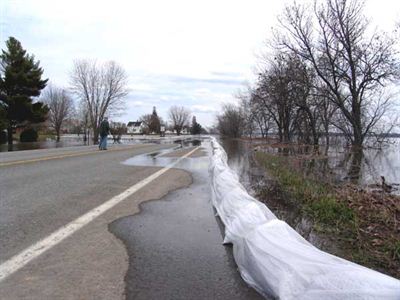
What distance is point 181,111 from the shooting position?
160 m

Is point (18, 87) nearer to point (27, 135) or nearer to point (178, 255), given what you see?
point (27, 135)

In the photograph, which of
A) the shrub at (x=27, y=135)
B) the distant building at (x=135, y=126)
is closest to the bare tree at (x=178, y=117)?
the distant building at (x=135, y=126)

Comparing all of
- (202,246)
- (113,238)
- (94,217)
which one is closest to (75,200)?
(94,217)

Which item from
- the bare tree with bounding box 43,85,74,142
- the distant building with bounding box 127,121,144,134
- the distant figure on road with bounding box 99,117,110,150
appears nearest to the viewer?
the distant figure on road with bounding box 99,117,110,150

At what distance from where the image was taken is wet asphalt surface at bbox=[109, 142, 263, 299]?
349 centimetres

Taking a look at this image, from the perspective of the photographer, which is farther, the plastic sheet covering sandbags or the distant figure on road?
the distant figure on road

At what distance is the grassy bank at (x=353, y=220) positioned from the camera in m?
4.54

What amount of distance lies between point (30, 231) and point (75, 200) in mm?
2104

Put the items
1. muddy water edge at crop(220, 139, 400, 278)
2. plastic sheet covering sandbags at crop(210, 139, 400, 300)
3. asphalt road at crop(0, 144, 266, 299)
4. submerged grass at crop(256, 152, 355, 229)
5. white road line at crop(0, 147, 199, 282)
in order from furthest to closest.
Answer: submerged grass at crop(256, 152, 355, 229) < muddy water edge at crop(220, 139, 400, 278) < white road line at crop(0, 147, 199, 282) < asphalt road at crop(0, 144, 266, 299) < plastic sheet covering sandbags at crop(210, 139, 400, 300)

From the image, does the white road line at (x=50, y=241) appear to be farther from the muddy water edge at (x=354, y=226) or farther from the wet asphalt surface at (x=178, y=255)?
the muddy water edge at (x=354, y=226)

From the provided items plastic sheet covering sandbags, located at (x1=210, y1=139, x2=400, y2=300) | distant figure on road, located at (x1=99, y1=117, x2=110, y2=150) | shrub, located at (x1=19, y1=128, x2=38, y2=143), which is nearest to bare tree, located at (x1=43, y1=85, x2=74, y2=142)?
shrub, located at (x1=19, y1=128, x2=38, y2=143)

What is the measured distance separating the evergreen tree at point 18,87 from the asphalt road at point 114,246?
31.2 metres

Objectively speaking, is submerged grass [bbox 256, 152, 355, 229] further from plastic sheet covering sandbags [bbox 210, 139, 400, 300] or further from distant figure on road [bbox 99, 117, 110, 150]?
distant figure on road [bbox 99, 117, 110, 150]

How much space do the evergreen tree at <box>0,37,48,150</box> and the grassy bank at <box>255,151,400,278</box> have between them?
111 feet
